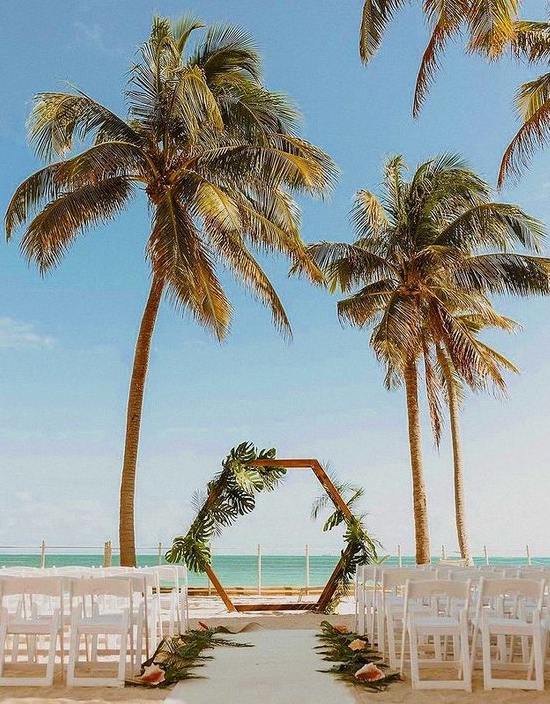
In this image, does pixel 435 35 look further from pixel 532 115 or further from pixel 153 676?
pixel 153 676

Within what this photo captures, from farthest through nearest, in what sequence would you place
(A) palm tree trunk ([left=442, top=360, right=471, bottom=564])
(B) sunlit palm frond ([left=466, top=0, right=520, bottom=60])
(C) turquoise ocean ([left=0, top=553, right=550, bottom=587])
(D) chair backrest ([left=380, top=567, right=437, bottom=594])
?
(C) turquoise ocean ([left=0, top=553, right=550, bottom=587]) → (A) palm tree trunk ([left=442, top=360, right=471, bottom=564]) → (B) sunlit palm frond ([left=466, top=0, right=520, bottom=60]) → (D) chair backrest ([left=380, top=567, right=437, bottom=594])

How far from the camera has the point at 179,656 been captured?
778 cm

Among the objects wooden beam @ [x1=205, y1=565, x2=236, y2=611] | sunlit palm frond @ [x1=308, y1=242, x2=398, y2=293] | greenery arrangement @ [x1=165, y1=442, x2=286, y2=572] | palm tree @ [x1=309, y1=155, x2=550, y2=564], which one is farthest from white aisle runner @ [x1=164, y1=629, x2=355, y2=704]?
sunlit palm frond @ [x1=308, y1=242, x2=398, y2=293]

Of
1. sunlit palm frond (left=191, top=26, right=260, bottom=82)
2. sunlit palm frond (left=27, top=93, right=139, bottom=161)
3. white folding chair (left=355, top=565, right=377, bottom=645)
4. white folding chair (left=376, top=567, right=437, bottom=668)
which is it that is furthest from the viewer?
sunlit palm frond (left=191, top=26, right=260, bottom=82)

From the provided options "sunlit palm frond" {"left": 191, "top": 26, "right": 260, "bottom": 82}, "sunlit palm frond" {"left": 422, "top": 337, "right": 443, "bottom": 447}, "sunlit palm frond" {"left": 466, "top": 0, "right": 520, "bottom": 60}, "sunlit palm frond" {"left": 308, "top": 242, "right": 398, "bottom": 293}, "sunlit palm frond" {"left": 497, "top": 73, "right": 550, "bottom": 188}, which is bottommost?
"sunlit palm frond" {"left": 422, "top": 337, "right": 443, "bottom": 447}

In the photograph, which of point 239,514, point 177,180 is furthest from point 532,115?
point 239,514

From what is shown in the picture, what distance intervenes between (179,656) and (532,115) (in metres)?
11.0

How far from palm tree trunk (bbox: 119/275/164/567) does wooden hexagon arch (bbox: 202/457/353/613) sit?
4.72 feet

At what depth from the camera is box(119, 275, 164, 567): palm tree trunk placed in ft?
45.5

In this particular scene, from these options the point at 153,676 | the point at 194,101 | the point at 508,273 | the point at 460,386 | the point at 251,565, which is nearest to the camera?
the point at 153,676

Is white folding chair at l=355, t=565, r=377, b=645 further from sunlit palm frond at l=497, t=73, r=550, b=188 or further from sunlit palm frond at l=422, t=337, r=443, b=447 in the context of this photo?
sunlit palm frond at l=422, t=337, r=443, b=447

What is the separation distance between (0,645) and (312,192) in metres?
9.65

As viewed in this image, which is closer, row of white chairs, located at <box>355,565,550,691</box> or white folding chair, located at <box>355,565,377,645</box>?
row of white chairs, located at <box>355,565,550,691</box>

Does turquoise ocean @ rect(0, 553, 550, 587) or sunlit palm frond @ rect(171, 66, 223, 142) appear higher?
sunlit palm frond @ rect(171, 66, 223, 142)
